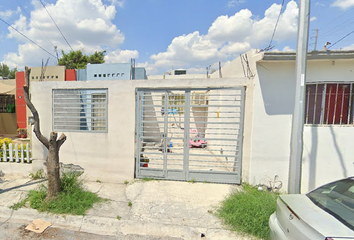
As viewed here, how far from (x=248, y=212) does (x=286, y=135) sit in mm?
2242

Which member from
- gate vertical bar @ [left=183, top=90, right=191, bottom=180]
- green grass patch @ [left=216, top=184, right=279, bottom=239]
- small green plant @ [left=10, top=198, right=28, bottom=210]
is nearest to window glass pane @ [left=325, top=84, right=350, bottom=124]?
→ green grass patch @ [left=216, top=184, right=279, bottom=239]

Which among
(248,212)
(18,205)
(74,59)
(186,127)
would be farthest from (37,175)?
(74,59)

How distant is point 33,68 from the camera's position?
11.2m

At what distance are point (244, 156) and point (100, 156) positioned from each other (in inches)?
154

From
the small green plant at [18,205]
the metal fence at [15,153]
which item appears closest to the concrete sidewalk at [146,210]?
the small green plant at [18,205]

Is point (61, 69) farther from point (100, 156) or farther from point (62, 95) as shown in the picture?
point (100, 156)

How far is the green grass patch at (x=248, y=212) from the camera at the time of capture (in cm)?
300

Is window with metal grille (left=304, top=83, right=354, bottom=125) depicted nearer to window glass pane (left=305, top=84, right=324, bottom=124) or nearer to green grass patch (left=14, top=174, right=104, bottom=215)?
window glass pane (left=305, top=84, right=324, bottom=124)

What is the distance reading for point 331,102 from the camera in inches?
167

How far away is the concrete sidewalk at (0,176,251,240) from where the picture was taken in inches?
124

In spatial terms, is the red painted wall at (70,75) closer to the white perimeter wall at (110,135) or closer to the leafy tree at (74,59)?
the white perimeter wall at (110,135)

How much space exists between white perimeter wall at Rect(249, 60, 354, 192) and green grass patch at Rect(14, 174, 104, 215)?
12.8ft

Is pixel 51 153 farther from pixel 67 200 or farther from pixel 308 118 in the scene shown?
pixel 308 118

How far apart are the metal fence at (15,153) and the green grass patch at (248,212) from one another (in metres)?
5.45
